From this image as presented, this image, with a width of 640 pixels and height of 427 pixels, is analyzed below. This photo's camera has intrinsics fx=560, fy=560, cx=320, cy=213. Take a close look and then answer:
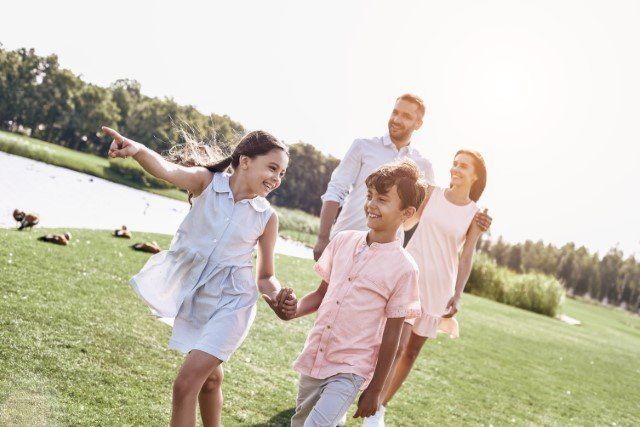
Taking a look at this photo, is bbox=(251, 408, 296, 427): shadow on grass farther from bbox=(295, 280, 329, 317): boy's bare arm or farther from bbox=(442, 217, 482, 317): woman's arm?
bbox=(442, 217, 482, 317): woman's arm

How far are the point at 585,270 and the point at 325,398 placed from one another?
8858 cm

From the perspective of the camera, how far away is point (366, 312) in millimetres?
2963

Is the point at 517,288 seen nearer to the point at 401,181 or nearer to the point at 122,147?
the point at 401,181

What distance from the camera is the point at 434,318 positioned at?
499cm

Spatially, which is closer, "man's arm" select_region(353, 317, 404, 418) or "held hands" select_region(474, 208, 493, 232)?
"man's arm" select_region(353, 317, 404, 418)

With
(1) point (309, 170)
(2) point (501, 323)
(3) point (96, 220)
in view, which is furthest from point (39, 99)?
(2) point (501, 323)

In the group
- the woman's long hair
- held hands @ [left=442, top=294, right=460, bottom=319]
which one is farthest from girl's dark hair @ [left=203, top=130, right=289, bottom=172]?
held hands @ [left=442, top=294, right=460, bottom=319]

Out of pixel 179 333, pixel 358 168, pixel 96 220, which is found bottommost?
pixel 96 220

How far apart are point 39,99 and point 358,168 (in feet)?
214

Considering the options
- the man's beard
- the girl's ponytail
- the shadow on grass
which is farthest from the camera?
the man's beard

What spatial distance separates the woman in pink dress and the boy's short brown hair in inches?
72.4

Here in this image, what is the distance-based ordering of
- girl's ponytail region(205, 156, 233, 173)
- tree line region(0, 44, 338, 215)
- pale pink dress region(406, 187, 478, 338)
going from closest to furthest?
girl's ponytail region(205, 156, 233, 173)
pale pink dress region(406, 187, 478, 338)
tree line region(0, 44, 338, 215)

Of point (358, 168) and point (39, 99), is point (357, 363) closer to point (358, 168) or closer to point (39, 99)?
point (358, 168)

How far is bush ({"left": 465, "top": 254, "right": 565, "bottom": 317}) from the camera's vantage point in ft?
82.0
